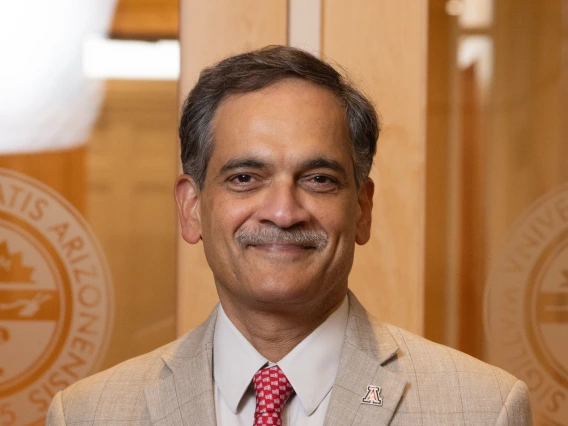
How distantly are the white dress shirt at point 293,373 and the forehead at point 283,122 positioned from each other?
32 centimetres

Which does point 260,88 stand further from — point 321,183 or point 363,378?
point 363,378

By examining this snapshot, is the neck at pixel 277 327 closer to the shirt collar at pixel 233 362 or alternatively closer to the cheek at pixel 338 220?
the shirt collar at pixel 233 362

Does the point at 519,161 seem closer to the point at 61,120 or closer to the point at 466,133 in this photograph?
the point at 466,133

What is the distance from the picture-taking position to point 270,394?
1.75 meters

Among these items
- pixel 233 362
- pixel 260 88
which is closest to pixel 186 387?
pixel 233 362

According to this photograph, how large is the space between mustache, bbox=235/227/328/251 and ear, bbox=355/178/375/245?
16 centimetres

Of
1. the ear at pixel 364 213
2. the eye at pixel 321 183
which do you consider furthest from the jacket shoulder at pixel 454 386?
the eye at pixel 321 183

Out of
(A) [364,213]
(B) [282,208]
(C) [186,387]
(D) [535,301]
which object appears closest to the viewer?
(B) [282,208]

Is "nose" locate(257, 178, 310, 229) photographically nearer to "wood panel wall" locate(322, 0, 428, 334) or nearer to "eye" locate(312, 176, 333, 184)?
"eye" locate(312, 176, 333, 184)

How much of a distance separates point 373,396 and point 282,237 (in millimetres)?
321

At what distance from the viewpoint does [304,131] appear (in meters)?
1.78

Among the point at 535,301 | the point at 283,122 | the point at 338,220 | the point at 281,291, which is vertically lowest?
the point at 535,301

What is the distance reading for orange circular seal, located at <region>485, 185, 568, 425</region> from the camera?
2.62 meters

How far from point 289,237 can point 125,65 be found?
115 centimetres
